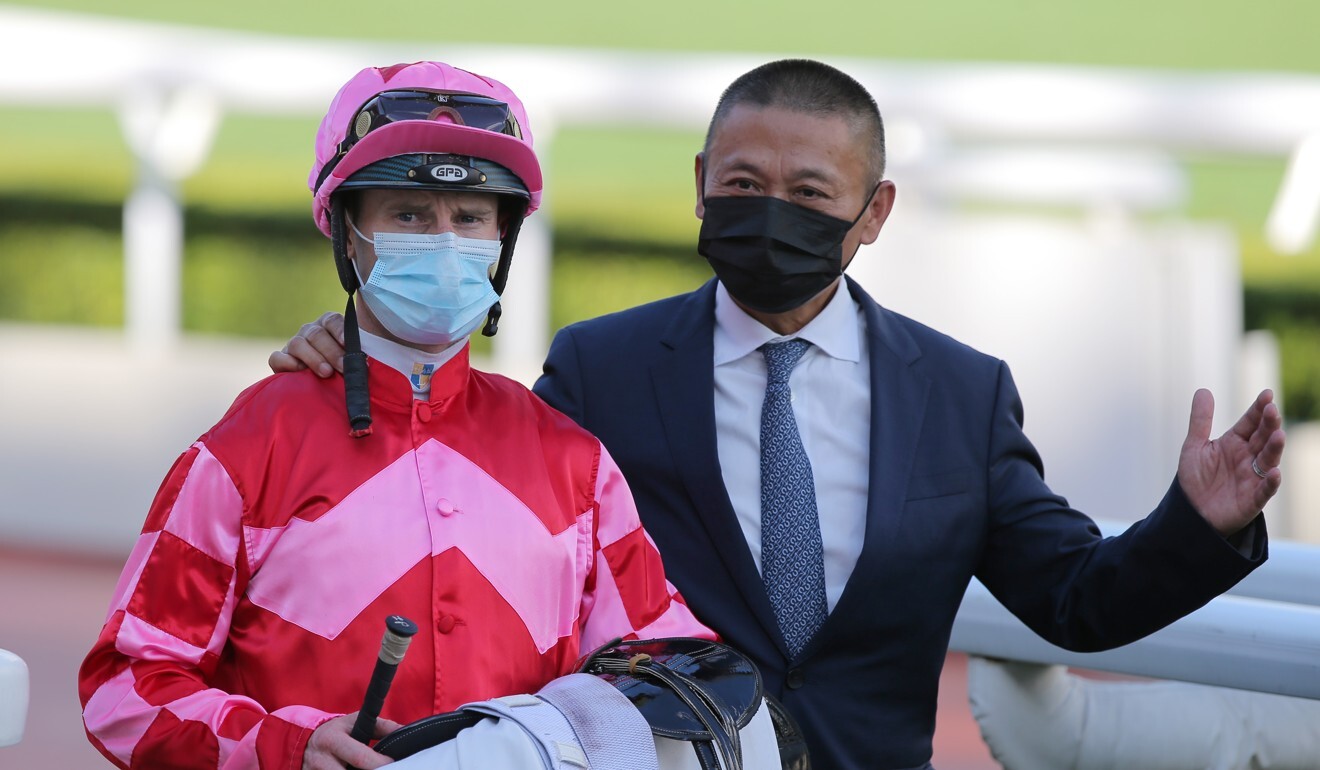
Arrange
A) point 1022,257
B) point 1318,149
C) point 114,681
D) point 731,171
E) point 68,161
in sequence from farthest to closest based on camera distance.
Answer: point 68,161 → point 1318,149 → point 1022,257 → point 731,171 → point 114,681

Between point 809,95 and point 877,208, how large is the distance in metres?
0.27

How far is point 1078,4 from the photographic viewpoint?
64.5 ft

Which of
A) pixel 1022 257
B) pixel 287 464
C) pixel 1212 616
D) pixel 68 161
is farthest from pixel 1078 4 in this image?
pixel 287 464

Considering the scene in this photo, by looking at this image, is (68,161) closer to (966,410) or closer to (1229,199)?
(966,410)

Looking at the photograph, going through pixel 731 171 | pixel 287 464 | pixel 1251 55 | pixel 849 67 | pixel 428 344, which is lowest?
pixel 287 464

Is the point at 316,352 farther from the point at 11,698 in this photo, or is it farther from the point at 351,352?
the point at 11,698

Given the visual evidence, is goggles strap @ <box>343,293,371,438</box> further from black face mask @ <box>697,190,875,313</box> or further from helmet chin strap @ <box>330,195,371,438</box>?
black face mask @ <box>697,190,875,313</box>

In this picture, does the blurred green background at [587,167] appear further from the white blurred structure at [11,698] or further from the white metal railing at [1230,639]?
the white blurred structure at [11,698]

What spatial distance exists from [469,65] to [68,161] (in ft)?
18.2

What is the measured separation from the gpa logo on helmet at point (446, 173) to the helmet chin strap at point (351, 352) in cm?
18

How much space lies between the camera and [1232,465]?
257 cm

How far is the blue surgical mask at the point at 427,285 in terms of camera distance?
2.30m

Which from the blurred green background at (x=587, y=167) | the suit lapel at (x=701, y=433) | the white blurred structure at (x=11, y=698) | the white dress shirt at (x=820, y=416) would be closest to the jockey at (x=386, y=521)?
the white blurred structure at (x=11, y=698)

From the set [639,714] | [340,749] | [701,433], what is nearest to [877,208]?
[701,433]
